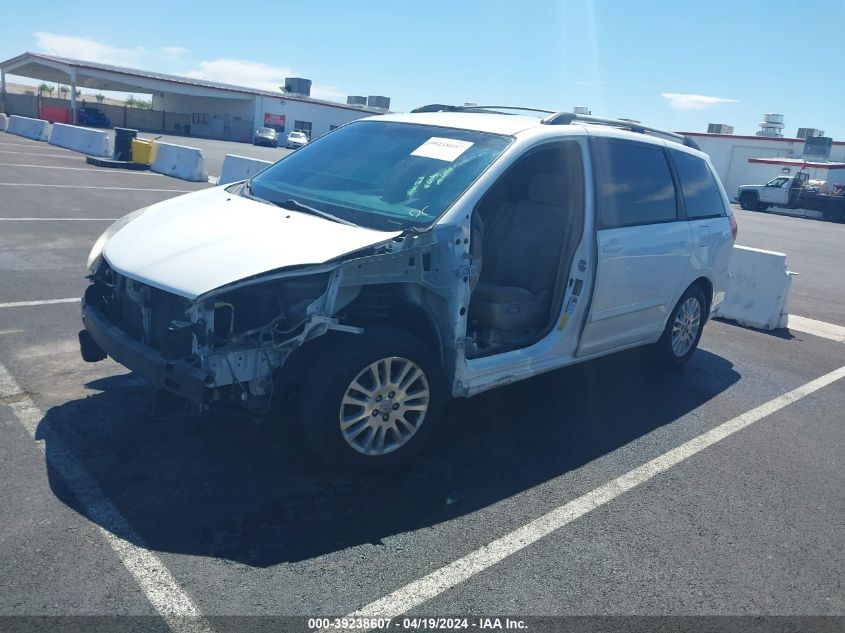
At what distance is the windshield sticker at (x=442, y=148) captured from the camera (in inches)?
178

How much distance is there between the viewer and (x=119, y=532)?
3.23 metres

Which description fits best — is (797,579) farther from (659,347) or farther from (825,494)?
(659,347)

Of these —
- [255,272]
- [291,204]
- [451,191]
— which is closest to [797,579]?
[451,191]

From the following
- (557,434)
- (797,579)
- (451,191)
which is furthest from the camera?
(557,434)

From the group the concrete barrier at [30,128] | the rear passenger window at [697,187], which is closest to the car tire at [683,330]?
the rear passenger window at [697,187]

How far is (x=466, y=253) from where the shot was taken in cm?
405

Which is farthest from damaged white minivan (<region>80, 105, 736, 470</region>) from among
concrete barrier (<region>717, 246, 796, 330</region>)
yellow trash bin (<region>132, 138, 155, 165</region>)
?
yellow trash bin (<region>132, 138, 155, 165</region>)

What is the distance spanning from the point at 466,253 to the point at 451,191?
16.5 inches

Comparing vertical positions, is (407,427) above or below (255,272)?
below

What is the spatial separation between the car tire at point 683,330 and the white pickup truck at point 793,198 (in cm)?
3291

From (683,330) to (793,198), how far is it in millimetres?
34175

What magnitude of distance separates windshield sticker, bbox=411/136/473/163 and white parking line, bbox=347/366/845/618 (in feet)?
7.07

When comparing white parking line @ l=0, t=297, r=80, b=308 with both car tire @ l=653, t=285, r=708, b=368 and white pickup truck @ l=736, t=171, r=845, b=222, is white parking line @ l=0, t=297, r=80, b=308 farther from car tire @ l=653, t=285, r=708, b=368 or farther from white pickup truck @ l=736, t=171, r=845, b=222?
white pickup truck @ l=736, t=171, r=845, b=222

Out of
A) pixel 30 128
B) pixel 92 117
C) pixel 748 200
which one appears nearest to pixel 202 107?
pixel 92 117
